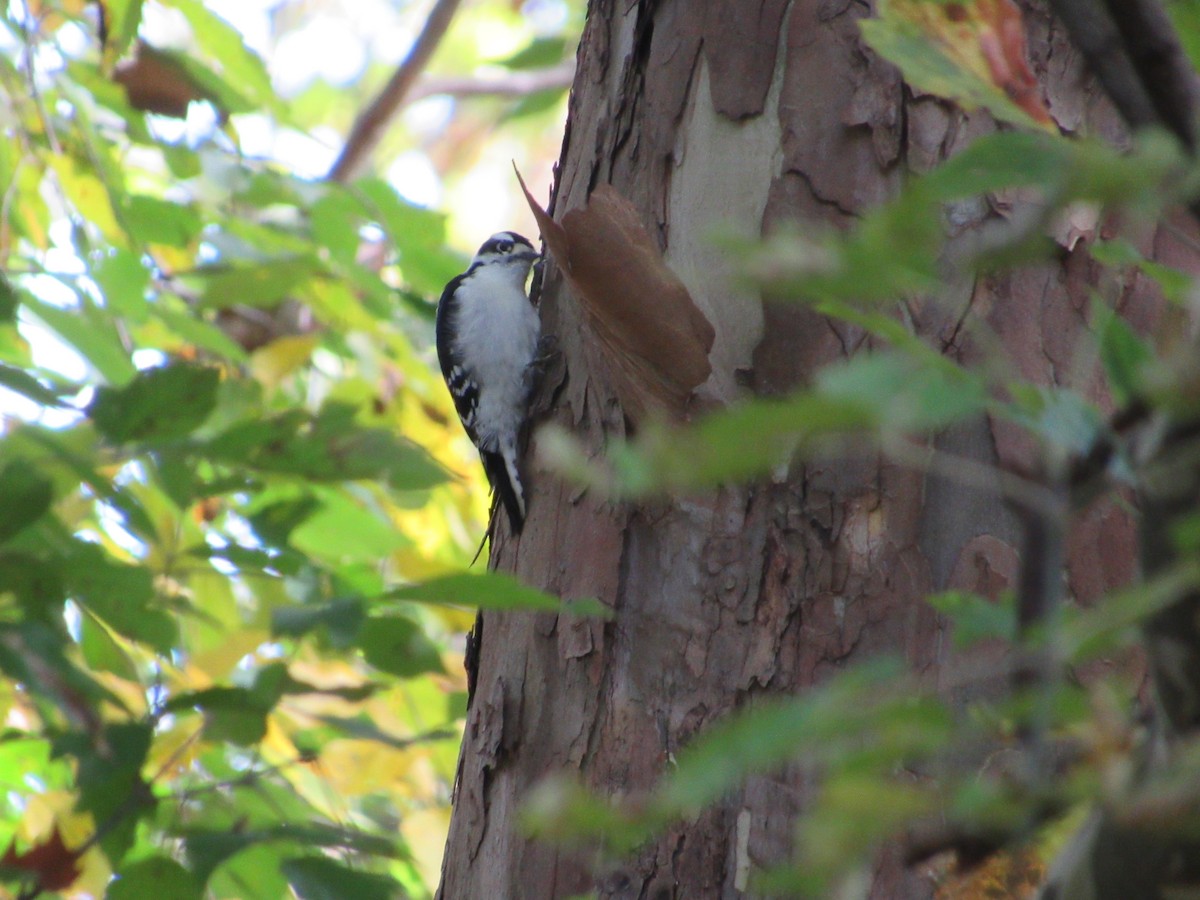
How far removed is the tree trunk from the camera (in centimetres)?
194

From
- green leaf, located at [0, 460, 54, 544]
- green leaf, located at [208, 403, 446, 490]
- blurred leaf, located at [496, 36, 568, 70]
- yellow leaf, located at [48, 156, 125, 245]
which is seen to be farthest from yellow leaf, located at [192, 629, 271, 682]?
blurred leaf, located at [496, 36, 568, 70]

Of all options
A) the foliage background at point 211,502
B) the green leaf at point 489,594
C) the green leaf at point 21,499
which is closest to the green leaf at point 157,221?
the foliage background at point 211,502

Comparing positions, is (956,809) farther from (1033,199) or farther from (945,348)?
(1033,199)

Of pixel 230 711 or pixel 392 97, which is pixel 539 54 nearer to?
pixel 392 97

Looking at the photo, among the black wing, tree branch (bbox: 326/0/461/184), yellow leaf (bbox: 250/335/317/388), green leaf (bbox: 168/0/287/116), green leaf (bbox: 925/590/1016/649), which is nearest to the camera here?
green leaf (bbox: 925/590/1016/649)

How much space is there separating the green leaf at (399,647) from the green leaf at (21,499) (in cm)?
66

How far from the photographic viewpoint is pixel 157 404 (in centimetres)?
214

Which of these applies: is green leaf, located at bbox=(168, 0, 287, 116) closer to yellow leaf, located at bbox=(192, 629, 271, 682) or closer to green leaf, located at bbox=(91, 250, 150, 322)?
green leaf, located at bbox=(91, 250, 150, 322)

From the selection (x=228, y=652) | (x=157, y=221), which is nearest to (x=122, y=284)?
(x=157, y=221)

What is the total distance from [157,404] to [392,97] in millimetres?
3939

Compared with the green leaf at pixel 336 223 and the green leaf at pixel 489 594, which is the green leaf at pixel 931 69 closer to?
the green leaf at pixel 489 594

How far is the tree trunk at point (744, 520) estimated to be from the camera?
6.35ft

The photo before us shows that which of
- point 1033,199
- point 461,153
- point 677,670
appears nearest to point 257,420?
point 677,670

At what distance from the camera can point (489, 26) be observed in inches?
396
